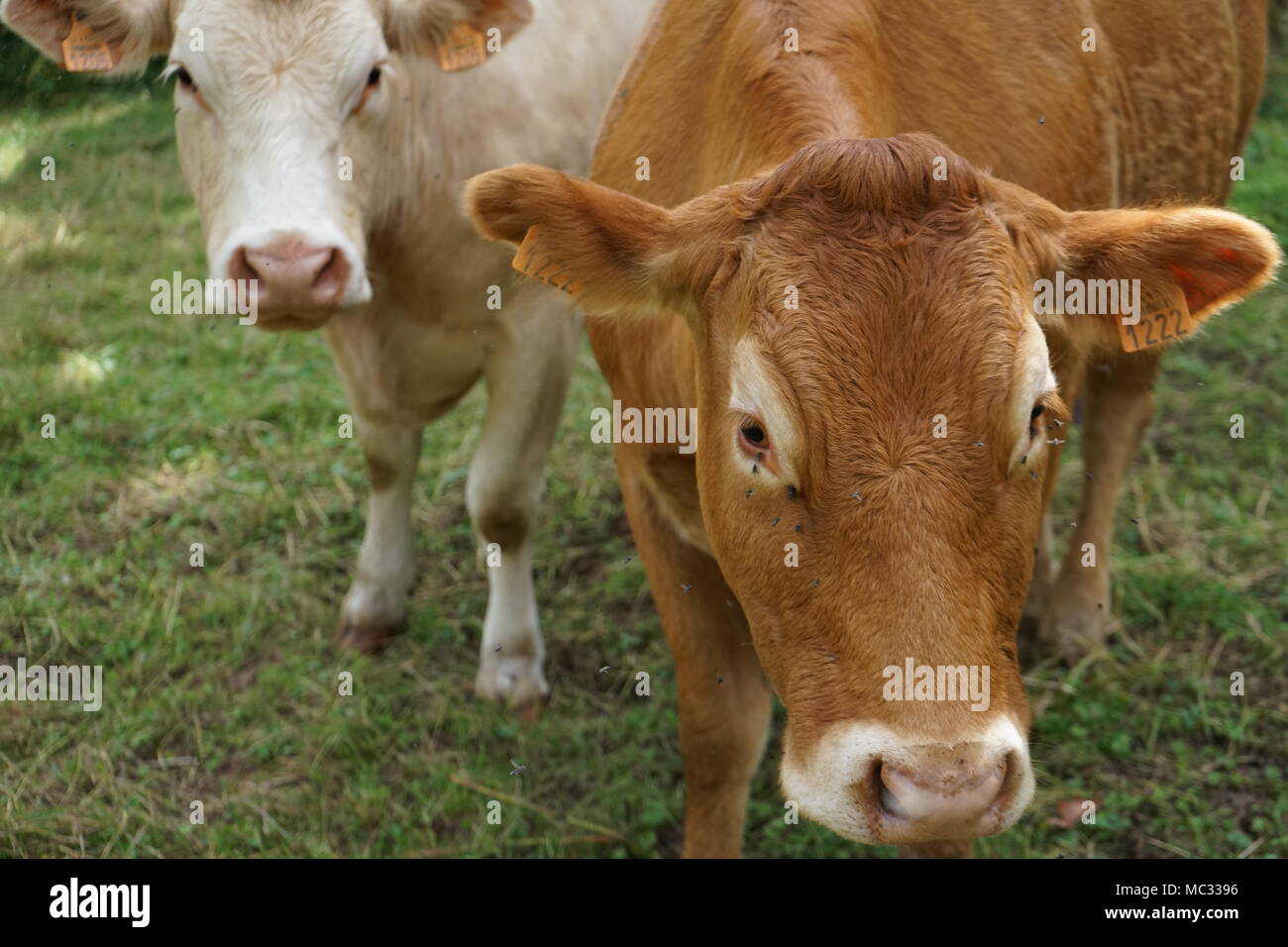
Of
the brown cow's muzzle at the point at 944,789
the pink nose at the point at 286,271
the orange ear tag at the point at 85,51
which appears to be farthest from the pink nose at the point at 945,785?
the orange ear tag at the point at 85,51

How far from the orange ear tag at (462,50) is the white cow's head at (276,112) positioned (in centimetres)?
6

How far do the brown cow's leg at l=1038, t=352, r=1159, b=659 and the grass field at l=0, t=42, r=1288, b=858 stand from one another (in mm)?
166

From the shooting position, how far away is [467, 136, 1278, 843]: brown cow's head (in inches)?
75.6

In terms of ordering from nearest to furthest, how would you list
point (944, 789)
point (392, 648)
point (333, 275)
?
point (944, 789), point (333, 275), point (392, 648)

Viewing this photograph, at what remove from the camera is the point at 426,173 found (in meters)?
3.78

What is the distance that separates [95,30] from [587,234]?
1984 millimetres

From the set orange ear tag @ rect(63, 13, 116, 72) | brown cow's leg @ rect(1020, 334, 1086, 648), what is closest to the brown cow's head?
brown cow's leg @ rect(1020, 334, 1086, 648)

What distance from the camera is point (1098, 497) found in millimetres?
4379

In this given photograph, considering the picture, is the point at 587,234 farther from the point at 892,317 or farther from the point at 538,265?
the point at 892,317

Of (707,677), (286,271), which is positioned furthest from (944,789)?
→ (286,271)

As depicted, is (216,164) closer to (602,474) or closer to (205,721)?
(205,721)

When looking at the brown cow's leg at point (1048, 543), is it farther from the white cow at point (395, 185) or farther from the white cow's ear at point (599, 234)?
the white cow at point (395, 185)
